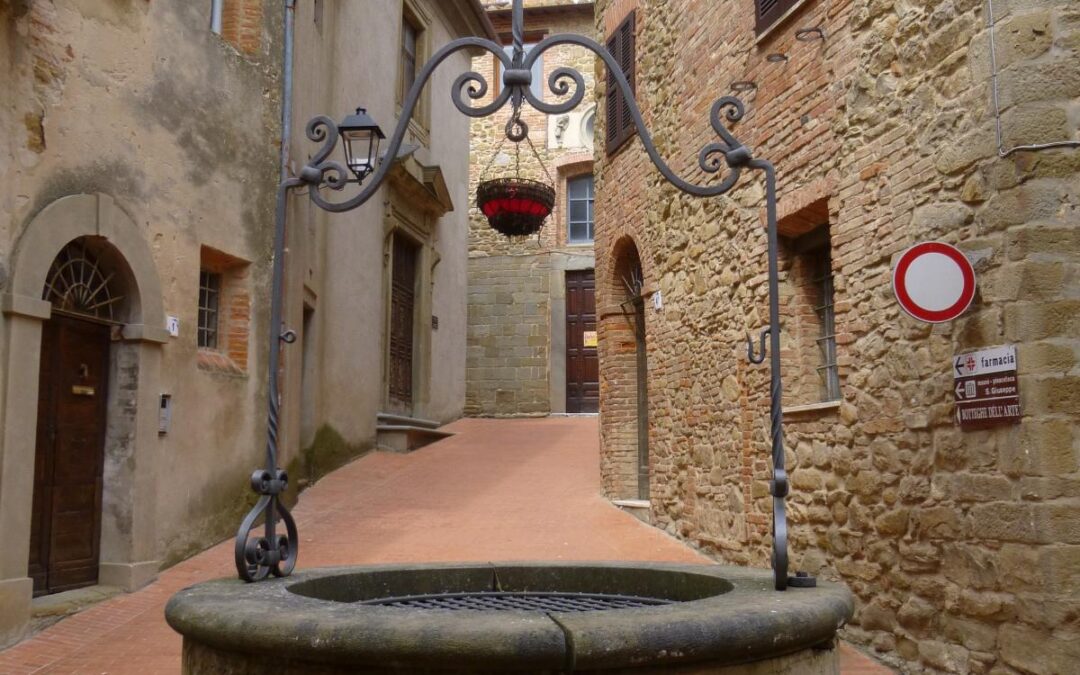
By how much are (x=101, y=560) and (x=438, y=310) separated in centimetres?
1065

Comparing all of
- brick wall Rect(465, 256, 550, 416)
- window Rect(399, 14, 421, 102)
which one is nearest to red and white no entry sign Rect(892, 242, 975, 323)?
window Rect(399, 14, 421, 102)

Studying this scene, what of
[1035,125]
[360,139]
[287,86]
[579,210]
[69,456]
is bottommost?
[69,456]

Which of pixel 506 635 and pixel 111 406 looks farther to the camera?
pixel 111 406

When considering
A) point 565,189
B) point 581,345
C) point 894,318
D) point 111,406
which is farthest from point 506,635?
point 565,189

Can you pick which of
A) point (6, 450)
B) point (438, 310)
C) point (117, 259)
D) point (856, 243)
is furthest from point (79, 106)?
point (438, 310)

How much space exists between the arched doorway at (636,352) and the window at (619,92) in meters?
1.24

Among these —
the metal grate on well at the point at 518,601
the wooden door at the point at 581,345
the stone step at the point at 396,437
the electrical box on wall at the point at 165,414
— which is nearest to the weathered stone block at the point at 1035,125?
the metal grate on well at the point at 518,601

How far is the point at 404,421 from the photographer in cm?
1589

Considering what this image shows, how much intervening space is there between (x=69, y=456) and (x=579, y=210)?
49.1 feet

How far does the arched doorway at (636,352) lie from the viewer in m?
11.7

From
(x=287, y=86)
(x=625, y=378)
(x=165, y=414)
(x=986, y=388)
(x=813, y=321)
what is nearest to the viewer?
(x=986, y=388)

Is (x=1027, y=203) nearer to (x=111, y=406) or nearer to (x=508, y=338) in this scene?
(x=111, y=406)

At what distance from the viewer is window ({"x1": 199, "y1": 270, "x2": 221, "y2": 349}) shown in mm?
9641

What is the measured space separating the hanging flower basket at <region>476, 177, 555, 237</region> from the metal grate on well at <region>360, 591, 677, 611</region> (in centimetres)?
1241
